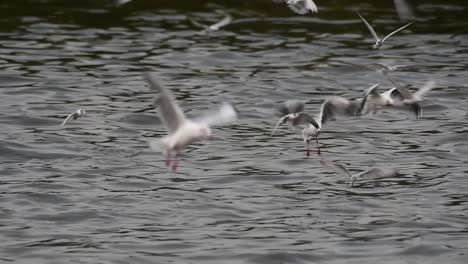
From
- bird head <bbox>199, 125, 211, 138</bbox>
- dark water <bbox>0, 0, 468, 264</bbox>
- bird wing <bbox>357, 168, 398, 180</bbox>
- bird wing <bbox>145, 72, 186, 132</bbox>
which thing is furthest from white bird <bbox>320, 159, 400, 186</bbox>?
bird wing <bbox>145, 72, 186, 132</bbox>

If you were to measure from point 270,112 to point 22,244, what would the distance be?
24.4 feet

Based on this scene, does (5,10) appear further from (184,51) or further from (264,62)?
(264,62)

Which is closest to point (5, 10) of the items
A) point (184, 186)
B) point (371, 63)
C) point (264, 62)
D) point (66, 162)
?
point (264, 62)

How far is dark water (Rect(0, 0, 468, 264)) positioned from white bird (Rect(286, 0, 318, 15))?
2249 millimetres

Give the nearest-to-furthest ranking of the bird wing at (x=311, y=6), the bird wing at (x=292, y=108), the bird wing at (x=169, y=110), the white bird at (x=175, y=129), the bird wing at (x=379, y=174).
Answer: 1. the bird wing at (x=169, y=110)
2. the white bird at (x=175, y=129)
3. the bird wing at (x=292, y=108)
4. the bird wing at (x=311, y=6)
5. the bird wing at (x=379, y=174)

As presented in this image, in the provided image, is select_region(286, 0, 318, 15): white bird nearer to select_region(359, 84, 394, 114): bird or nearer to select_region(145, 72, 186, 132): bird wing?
select_region(359, 84, 394, 114): bird

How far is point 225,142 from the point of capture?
17.9 meters

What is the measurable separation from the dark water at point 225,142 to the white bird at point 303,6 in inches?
88.5

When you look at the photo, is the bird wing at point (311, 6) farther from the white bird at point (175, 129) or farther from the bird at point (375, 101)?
the white bird at point (175, 129)

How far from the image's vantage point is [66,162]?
16531mm

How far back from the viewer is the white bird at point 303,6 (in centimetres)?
1454

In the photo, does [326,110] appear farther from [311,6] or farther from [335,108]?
[311,6]

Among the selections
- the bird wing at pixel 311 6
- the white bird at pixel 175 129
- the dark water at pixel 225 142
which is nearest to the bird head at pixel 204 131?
the white bird at pixel 175 129

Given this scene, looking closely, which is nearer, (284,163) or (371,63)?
(284,163)
